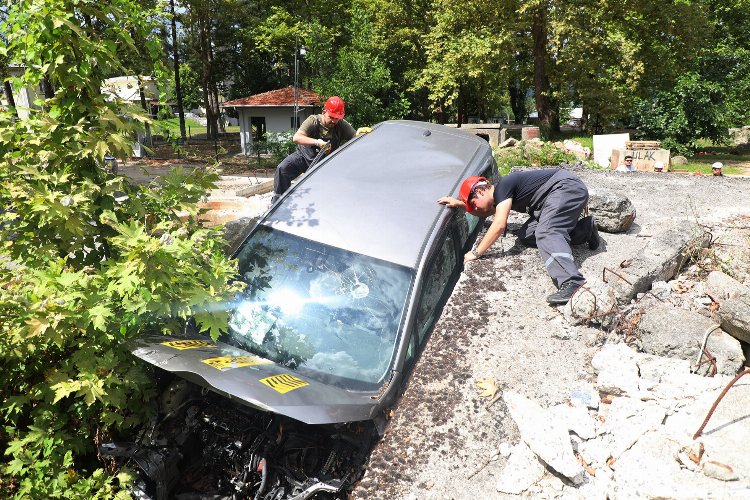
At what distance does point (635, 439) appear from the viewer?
2770 mm

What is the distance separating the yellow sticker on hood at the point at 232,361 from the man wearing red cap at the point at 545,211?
6.70 feet

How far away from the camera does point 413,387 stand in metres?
3.40

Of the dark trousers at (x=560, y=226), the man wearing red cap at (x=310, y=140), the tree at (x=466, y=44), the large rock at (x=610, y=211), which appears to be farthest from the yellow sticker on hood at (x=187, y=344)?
the tree at (x=466, y=44)

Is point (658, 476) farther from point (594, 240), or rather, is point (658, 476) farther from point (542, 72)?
point (542, 72)

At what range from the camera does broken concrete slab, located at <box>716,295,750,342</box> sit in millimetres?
3346

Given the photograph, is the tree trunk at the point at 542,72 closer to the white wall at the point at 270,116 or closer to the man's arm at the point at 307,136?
the white wall at the point at 270,116

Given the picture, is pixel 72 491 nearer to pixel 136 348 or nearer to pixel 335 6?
pixel 136 348

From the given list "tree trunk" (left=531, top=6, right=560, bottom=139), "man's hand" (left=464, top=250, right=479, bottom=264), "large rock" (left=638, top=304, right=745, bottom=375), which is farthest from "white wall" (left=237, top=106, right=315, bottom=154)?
"large rock" (left=638, top=304, right=745, bottom=375)

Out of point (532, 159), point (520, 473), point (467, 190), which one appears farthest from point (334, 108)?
point (532, 159)

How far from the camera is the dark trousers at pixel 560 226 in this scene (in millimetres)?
4328

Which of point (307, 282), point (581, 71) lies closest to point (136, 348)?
point (307, 282)

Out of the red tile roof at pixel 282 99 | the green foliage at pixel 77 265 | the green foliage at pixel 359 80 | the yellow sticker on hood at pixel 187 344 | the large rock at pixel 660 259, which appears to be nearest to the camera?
the green foliage at pixel 77 265

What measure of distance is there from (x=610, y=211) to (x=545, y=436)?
348 cm

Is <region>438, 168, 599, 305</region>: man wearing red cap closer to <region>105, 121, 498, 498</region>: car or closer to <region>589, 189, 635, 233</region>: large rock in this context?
<region>105, 121, 498, 498</region>: car
